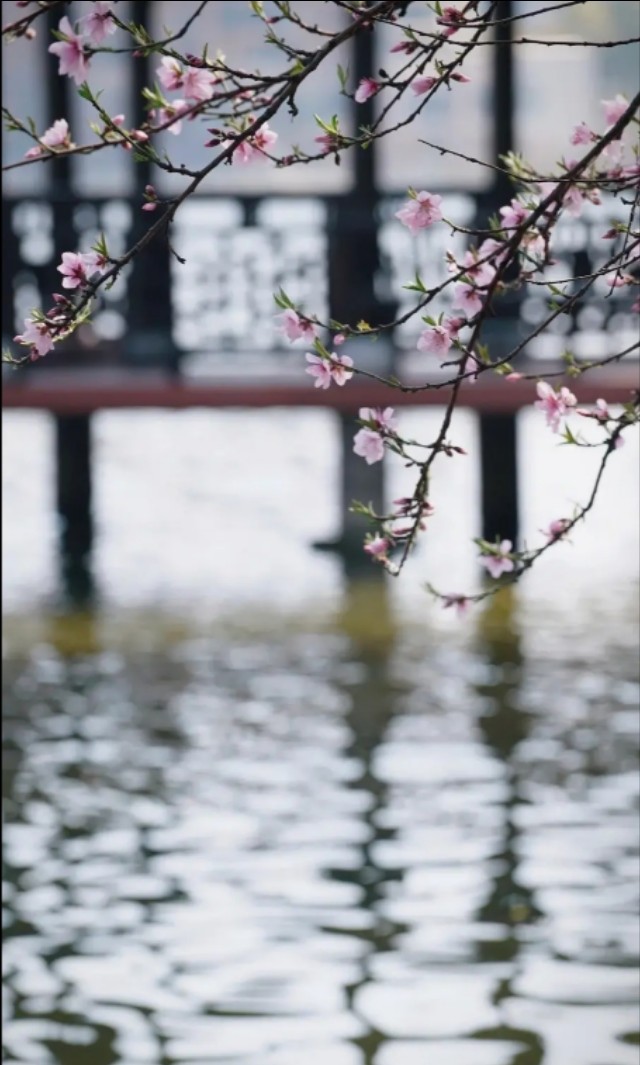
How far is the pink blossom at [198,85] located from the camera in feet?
12.8

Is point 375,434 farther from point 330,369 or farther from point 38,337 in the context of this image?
point 38,337

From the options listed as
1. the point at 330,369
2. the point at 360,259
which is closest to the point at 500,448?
the point at 360,259

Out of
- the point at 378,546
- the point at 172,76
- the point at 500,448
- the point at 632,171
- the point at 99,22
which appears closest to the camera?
the point at 99,22

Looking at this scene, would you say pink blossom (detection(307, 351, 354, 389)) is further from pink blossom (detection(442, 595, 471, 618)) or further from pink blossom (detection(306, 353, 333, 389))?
pink blossom (detection(442, 595, 471, 618))

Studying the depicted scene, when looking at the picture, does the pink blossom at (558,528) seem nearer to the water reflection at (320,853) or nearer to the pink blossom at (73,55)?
the pink blossom at (73,55)

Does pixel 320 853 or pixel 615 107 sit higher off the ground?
pixel 615 107

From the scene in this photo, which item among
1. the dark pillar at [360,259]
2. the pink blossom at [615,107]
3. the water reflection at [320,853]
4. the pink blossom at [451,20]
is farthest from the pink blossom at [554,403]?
the dark pillar at [360,259]

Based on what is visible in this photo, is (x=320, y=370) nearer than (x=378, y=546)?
Yes

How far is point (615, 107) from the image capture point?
13.6ft

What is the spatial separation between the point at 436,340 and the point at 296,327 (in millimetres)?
270

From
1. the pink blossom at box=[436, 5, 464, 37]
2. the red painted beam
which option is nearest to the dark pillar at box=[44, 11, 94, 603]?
the red painted beam

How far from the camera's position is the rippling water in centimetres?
584

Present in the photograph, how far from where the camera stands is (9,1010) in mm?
5945

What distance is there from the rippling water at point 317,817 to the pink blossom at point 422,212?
239 centimetres
